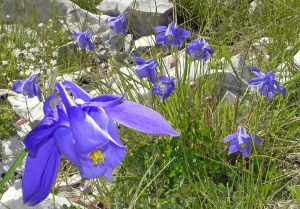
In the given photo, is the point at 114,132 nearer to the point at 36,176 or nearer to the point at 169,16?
the point at 36,176

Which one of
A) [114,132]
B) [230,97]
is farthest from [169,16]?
[114,132]

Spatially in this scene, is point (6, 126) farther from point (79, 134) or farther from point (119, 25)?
point (79, 134)

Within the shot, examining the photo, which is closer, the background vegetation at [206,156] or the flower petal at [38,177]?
the flower petal at [38,177]

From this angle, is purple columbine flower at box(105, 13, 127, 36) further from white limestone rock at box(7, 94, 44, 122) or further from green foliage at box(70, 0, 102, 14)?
green foliage at box(70, 0, 102, 14)

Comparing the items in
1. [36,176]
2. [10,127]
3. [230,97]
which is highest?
[36,176]

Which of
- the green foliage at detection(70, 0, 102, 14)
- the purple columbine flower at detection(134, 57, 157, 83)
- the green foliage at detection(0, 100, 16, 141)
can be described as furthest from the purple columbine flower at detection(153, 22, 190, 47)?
the green foliage at detection(70, 0, 102, 14)

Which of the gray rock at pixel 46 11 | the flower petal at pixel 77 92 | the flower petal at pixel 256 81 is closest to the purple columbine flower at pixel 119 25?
the flower petal at pixel 256 81

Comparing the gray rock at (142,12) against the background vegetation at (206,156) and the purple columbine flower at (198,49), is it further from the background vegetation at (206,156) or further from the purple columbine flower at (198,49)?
the purple columbine flower at (198,49)
